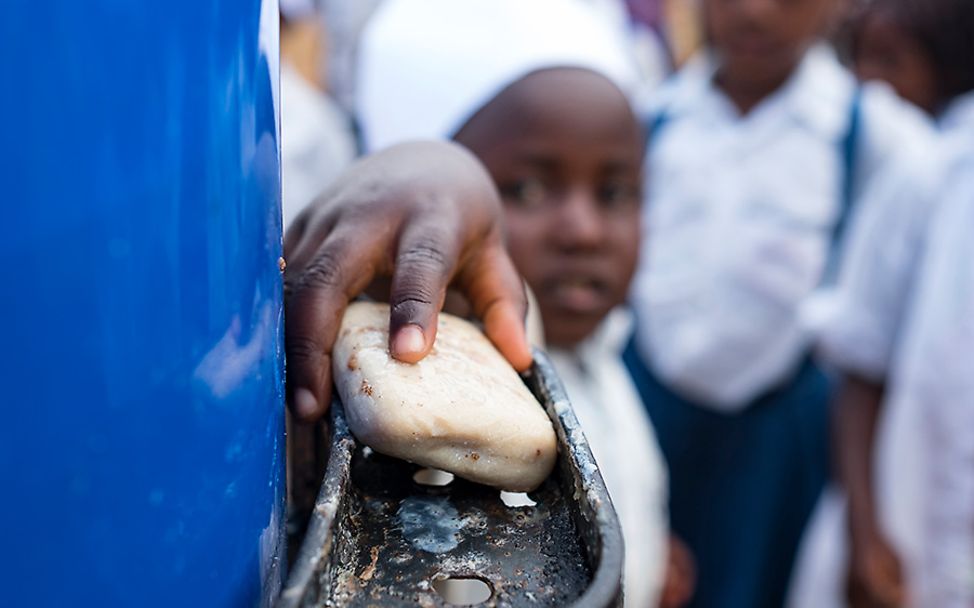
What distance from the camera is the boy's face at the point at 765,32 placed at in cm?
226

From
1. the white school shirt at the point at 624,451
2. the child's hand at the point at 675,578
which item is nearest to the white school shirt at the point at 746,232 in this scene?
the child's hand at the point at 675,578

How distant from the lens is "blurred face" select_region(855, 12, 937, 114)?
2316 mm

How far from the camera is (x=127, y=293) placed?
31 cm

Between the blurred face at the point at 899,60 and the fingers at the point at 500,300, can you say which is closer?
the fingers at the point at 500,300

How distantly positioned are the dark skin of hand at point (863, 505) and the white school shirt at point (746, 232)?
0.20 metres

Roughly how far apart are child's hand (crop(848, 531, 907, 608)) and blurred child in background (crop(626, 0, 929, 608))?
30cm

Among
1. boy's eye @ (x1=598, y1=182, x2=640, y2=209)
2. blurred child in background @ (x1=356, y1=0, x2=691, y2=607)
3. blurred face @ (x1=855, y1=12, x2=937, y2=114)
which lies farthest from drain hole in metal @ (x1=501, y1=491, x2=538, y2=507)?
blurred face @ (x1=855, y1=12, x2=937, y2=114)

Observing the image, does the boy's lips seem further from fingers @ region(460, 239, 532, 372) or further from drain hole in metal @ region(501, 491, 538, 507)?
drain hole in metal @ region(501, 491, 538, 507)

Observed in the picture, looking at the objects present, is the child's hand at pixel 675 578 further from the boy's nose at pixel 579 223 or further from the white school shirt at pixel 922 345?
the boy's nose at pixel 579 223

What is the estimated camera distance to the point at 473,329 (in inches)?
22.6

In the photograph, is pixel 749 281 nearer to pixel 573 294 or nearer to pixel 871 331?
pixel 871 331

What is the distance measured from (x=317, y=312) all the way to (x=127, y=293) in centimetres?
19

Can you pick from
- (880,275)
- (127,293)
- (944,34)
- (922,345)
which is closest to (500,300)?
(127,293)

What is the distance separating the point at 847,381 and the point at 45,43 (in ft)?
6.91
